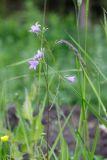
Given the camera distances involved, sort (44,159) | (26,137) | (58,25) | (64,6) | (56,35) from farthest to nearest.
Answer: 1. (64,6)
2. (58,25)
3. (56,35)
4. (26,137)
5. (44,159)

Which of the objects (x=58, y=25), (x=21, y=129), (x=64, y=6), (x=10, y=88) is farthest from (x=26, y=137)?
(x=64, y=6)

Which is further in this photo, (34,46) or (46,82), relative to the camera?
(34,46)

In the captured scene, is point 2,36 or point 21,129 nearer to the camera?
point 21,129

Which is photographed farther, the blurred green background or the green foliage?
the blurred green background

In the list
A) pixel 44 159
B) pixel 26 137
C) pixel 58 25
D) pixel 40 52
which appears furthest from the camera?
pixel 58 25

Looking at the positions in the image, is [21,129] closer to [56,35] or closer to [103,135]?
[103,135]

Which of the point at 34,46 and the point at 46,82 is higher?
the point at 34,46

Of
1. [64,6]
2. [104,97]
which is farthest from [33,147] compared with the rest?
[64,6]

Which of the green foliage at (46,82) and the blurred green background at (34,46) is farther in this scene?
the blurred green background at (34,46)

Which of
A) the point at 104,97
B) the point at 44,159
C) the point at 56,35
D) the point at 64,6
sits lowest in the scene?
the point at 44,159

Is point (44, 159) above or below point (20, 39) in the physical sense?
below
